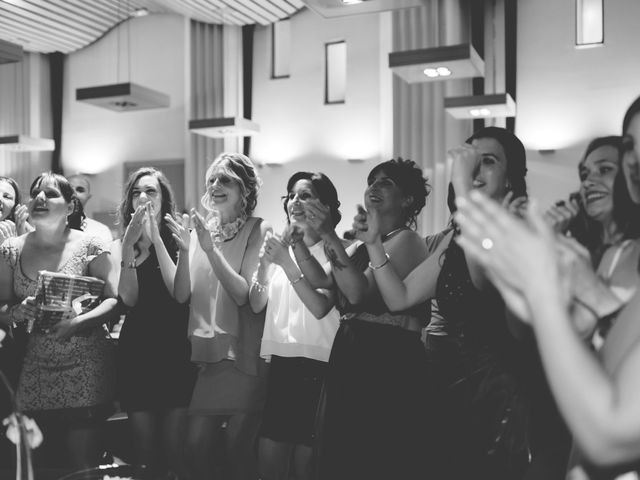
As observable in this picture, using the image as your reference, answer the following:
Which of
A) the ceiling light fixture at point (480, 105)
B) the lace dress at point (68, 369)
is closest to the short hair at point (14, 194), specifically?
the lace dress at point (68, 369)

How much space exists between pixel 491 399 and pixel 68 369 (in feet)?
5.70

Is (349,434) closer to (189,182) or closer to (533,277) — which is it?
(533,277)

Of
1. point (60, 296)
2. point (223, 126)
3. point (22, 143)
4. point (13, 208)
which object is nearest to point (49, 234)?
point (60, 296)

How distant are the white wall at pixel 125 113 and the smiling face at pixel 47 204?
6408 millimetres

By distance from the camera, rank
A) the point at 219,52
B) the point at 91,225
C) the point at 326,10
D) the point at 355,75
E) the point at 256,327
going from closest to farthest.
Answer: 1. the point at 256,327
2. the point at 326,10
3. the point at 91,225
4. the point at 355,75
5. the point at 219,52

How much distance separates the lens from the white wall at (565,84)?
6703 millimetres

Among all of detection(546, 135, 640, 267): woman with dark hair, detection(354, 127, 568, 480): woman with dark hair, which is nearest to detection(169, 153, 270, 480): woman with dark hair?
detection(354, 127, 568, 480): woman with dark hair

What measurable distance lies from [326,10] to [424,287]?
1.94 metres

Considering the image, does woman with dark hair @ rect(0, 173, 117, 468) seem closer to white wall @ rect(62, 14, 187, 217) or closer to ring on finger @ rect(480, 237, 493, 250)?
ring on finger @ rect(480, 237, 493, 250)

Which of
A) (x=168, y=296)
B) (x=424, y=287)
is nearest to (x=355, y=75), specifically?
(x=168, y=296)

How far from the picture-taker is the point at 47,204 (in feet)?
8.78

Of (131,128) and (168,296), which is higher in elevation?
(131,128)

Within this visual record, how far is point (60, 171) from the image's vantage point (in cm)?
988

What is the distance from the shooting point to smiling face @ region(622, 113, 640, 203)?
0.95 metres
